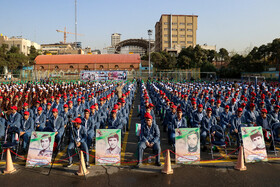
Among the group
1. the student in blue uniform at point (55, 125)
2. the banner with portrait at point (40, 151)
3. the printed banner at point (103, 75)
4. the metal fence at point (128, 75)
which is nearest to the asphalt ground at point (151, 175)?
the banner with portrait at point (40, 151)

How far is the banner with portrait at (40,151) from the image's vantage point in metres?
5.75

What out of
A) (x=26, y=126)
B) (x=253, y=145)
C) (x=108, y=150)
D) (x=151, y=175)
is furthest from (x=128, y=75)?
(x=151, y=175)

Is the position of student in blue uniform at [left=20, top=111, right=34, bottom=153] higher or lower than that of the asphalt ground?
higher

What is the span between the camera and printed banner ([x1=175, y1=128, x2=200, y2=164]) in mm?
5879

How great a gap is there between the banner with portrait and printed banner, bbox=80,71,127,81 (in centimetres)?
3097

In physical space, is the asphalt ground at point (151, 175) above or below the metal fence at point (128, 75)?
below

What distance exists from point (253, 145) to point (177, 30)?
4028 inches

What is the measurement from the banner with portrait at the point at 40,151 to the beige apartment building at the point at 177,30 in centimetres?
9944

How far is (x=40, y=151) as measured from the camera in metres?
5.76

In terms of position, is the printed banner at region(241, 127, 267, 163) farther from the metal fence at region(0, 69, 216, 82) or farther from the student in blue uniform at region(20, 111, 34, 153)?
the metal fence at region(0, 69, 216, 82)

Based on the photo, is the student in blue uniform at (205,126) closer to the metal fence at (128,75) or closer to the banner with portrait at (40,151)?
the banner with portrait at (40,151)

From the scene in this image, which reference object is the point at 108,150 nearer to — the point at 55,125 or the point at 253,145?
the point at 55,125

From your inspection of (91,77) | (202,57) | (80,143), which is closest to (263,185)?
(80,143)

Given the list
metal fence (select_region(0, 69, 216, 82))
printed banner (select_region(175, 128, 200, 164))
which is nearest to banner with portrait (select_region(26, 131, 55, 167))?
printed banner (select_region(175, 128, 200, 164))
